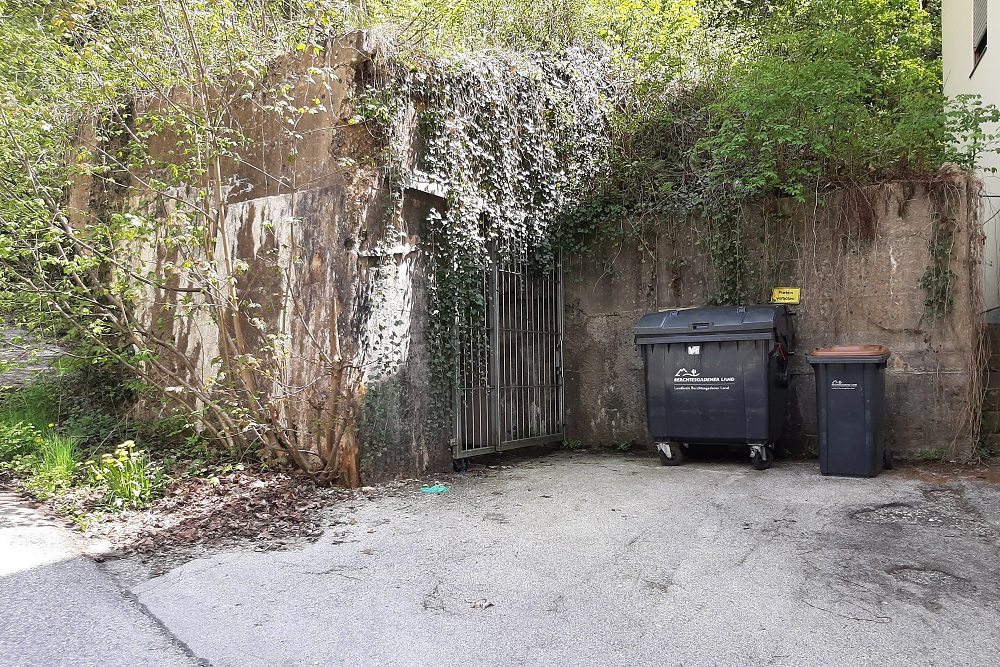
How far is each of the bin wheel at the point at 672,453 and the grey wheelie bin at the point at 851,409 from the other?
1159 millimetres

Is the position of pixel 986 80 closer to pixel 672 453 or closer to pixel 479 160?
pixel 672 453

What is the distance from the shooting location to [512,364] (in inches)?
274

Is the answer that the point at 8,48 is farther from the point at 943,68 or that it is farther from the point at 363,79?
the point at 943,68

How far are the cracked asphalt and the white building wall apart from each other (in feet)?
11.5

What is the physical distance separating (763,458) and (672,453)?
77 cm

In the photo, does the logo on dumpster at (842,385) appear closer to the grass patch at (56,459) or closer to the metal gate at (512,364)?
the metal gate at (512,364)

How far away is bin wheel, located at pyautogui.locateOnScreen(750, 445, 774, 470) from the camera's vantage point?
600 centimetres

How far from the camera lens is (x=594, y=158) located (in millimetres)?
7812

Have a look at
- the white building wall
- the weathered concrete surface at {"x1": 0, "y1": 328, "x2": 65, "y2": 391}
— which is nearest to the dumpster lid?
the white building wall

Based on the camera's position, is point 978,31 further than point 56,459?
Yes

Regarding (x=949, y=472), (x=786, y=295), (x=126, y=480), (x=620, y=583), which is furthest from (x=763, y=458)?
(x=126, y=480)

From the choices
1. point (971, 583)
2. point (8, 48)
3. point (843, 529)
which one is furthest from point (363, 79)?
point (971, 583)

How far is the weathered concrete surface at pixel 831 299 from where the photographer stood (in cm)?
615

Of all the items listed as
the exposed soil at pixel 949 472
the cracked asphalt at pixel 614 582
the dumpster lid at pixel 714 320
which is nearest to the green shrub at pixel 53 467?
the cracked asphalt at pixel 614 582
